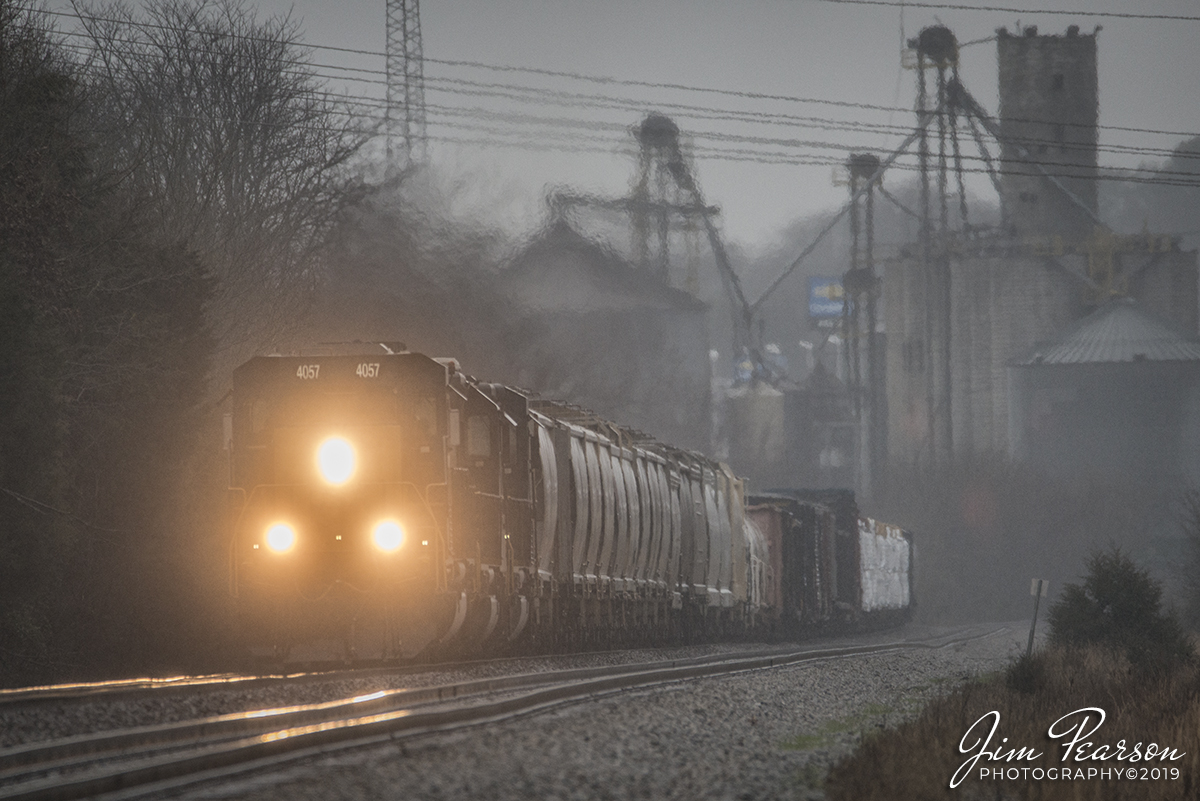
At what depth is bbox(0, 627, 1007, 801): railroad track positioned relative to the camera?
7805mm

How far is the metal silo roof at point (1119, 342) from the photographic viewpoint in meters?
90.5

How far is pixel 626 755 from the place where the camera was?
412 inches

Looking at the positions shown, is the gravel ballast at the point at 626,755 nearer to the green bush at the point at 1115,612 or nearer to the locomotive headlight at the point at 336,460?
the locomotive headlight at the point at 336,460

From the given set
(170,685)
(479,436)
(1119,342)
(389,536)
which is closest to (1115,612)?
(479,436)

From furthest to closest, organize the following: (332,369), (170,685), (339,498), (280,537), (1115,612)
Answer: (1115,612) → (332,369) → (339,498) → (280,537) → (170,685)

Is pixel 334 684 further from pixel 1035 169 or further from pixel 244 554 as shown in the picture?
pixel 1035 169

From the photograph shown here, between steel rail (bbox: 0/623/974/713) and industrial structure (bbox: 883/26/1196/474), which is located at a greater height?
industrial structure (bbox: 883/26/1196/474)

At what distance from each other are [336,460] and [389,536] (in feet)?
3.63

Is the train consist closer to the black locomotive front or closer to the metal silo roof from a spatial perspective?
the black locomotive front

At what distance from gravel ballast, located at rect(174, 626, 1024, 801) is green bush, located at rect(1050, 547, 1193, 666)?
45.4ft

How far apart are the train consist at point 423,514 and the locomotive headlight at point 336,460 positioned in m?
A: 0.02

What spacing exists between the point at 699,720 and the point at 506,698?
66.4 inches

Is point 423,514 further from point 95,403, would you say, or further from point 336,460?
point 95,403

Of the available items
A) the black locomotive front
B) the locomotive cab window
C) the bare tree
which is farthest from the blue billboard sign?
the black locomotive front
